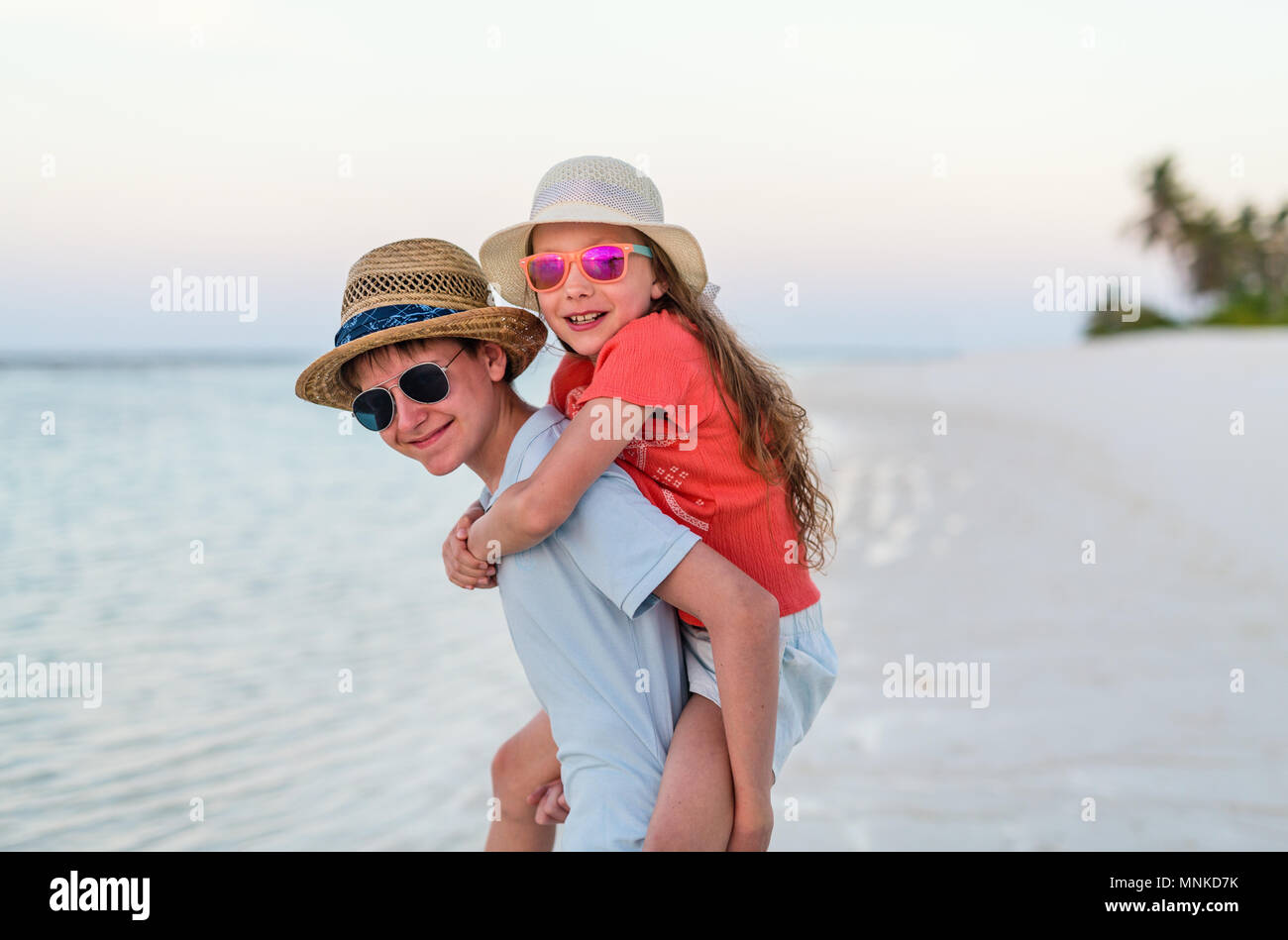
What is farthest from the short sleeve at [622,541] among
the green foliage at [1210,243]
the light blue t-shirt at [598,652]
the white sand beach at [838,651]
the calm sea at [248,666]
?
the green foliage at [1210,243]

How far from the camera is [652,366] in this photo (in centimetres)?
238

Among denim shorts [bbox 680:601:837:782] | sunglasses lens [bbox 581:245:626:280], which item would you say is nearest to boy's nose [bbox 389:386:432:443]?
sunglasses lens [bbox 581:245:626:280]

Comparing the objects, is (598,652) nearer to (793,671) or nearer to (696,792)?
(696,792)

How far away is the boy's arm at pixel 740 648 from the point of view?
7.17 ft

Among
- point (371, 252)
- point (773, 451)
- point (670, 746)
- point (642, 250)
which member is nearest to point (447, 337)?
point (371, 252)

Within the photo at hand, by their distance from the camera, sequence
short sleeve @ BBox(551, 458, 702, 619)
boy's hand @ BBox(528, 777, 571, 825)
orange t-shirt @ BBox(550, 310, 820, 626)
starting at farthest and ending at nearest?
boy's hand @ BBox(528, 777, 571, 825), orange t-shirt @ BBox(550, 310, 820, 626), short sleeve @ BBox(551, 458, 702, 619)

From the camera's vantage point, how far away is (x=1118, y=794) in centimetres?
532

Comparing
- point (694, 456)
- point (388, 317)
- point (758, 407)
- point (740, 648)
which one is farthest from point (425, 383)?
point (740, 648)

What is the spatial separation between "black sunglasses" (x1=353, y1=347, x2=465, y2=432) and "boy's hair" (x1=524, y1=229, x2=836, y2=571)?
41 cm

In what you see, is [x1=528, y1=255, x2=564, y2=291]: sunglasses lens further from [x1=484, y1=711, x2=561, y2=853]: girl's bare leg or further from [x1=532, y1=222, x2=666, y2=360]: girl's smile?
[x1=484, y1=711, x2=561, y2=853]: girl's bare leg

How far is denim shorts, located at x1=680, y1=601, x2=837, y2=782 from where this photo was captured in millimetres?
2449

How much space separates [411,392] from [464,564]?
40 cm

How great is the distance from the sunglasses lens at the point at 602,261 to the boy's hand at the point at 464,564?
650mm
